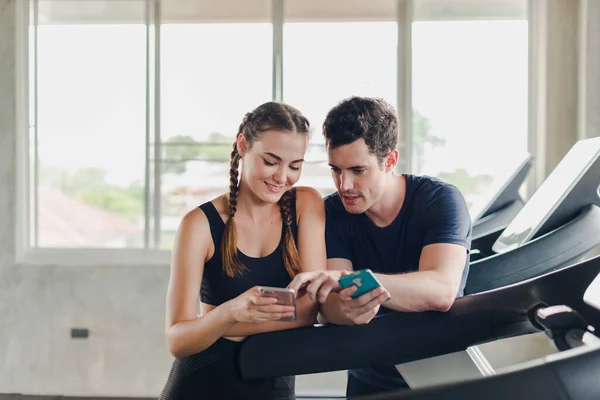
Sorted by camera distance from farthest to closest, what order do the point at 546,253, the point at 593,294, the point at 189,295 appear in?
1. the point at 546,253
2. the point at 189,295
3. the point at 593,294

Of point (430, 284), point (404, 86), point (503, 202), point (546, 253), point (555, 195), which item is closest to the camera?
point (430, 284)

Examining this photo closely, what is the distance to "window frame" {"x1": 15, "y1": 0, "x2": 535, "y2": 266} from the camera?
3580mm

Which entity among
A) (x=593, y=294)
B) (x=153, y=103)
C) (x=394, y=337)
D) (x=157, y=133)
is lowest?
(x=394, y=337)

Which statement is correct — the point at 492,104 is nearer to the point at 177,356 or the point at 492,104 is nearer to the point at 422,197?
the point at 422,197

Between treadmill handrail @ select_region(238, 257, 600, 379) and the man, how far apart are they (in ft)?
0.49

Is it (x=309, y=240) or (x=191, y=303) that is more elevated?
(x=309, y=240)

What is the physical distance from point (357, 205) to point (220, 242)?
1.11ft

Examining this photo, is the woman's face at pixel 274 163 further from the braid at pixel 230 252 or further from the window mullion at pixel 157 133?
the window mullion at pixel 157 133

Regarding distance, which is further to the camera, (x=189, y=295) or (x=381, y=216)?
(x=381, y=216)

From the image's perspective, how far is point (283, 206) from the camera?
1605mm

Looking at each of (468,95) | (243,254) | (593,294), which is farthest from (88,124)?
(593,294)

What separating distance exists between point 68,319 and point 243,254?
2.42m

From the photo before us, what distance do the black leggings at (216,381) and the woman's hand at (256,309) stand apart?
12 cm

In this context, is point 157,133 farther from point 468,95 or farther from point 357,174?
point 357,174
